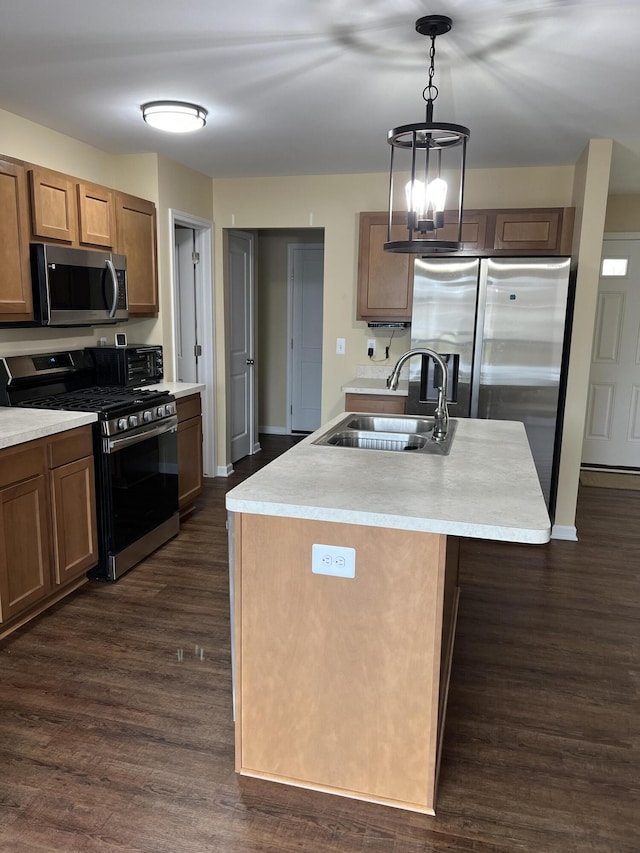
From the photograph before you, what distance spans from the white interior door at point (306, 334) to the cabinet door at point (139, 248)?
8.24 feet

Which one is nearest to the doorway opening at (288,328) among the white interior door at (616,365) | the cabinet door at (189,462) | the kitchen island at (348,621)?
the cabinet door at (189,462)

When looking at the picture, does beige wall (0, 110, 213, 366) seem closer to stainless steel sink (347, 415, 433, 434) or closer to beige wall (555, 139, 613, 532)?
stainless steel sink (347, 415, 433, 434)

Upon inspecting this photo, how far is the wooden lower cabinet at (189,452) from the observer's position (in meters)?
4.12

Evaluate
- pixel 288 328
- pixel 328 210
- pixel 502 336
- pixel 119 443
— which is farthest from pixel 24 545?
pixel 288 328

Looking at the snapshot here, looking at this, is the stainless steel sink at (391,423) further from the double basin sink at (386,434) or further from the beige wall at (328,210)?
the beige wall at (328,210)

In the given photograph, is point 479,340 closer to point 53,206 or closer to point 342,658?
point 53,206

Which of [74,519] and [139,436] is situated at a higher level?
[139,436]

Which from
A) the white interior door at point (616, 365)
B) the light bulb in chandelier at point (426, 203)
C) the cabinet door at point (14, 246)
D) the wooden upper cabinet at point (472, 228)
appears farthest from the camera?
the white interior door at point (616, 365)

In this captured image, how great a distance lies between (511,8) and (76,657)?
2923mm

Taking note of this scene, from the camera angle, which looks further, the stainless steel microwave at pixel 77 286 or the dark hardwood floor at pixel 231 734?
the stainless steel microwave at pixel 77 286

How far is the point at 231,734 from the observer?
2152mm

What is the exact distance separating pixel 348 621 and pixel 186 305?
3.91m

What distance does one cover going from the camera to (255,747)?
194 cm

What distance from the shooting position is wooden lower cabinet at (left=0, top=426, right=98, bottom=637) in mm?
2652
